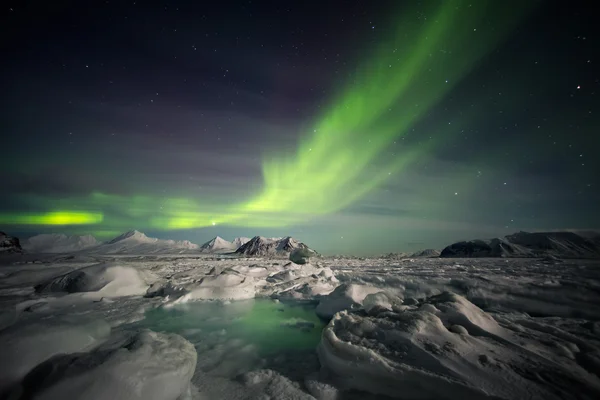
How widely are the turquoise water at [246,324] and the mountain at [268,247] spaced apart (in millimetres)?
151188

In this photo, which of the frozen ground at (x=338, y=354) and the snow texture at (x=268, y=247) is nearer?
the frozen ground at (x=338, y=354)

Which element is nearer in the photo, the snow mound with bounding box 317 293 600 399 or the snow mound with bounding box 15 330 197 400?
the snow mound with bounding box 15 330 197 400

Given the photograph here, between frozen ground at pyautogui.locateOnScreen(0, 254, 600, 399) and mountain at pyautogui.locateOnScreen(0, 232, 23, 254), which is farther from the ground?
mountain at pyautogui.locateOnScreen(0, 232, 23, 254)

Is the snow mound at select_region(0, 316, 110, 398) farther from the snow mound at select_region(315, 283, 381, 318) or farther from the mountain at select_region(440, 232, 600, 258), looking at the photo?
the mountain at select_region(440, 232, 600, 258)

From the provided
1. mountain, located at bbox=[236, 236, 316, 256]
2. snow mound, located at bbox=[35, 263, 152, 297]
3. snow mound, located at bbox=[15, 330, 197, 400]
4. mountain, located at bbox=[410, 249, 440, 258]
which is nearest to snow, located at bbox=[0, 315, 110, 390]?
snow mound, located at bbox=[15, 330, 197, 400]

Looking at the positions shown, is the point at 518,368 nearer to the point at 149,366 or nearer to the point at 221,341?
the point at 149,366

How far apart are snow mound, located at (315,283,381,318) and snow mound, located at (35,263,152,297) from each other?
1082 centimetres

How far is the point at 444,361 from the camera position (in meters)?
3.89

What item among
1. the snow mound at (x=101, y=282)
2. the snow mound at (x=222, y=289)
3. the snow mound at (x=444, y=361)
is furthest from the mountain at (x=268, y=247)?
the snow mound at (x=444, y=361)

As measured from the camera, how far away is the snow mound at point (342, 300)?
31.0ft

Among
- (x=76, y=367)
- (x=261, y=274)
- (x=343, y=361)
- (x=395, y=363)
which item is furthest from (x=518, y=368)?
(x=261, y=274)

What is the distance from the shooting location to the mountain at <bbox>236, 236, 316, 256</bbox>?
165000mm

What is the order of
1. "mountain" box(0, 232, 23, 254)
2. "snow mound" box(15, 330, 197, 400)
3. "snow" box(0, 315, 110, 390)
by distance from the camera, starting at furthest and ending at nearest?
"mountain" box(0, 232, 23, 254) < "snow" box(0, 315, 110, 390) < "snow mound" box(15, 330, 197, 400)

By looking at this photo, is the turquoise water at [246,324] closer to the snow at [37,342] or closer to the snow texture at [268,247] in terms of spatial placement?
the snow at [37,342]
